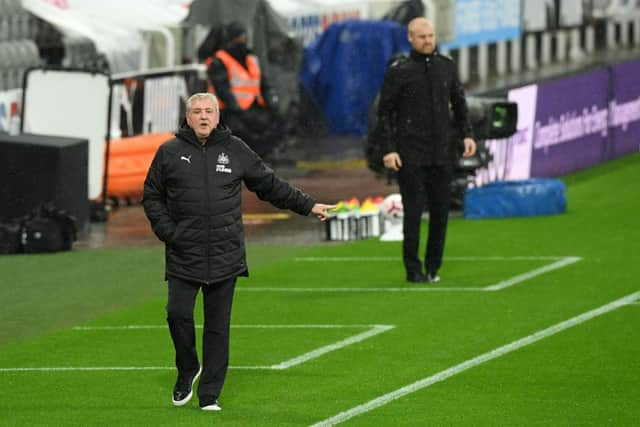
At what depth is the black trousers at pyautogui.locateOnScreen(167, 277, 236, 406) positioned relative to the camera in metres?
12.2

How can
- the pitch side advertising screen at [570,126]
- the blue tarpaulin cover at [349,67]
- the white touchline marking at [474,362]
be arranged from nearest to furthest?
the white touchline marking at [474,362]
the pitch side advertising screen at [570,126]
the blue tarpaulin cover at [349,67]

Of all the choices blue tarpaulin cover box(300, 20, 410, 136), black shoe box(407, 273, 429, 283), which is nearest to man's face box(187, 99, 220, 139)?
black shoe box(407, 273, 429, 283)

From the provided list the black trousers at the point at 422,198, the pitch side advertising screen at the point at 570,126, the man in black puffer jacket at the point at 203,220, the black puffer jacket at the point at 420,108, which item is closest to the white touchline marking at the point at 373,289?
the black trousers at the point at 422,198

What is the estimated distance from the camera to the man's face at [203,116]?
12.0 m

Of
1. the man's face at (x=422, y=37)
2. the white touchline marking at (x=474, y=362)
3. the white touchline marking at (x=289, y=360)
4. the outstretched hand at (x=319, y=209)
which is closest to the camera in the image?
the white touchline marking at (x=474, y=362)

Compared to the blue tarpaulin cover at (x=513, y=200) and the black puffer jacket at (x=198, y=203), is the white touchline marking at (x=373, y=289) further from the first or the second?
the blue tarpaulin cover at (x=513, y=200)

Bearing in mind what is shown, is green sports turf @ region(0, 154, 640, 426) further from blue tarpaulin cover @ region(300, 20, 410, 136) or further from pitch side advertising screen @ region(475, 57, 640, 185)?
blue tarpaulin cover @ region(300, 20, 410, 136)

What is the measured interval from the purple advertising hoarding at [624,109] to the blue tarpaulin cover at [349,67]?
4.83 meters

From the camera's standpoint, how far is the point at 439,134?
56.9ft

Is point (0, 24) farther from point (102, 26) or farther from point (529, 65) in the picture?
point (529, 65)

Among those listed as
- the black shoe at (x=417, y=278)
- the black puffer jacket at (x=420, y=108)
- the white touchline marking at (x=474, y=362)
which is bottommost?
the white touchline marking at (x=474, y=362)

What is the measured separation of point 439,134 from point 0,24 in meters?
13.2

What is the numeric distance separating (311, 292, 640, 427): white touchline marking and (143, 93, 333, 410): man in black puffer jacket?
2.60 ft

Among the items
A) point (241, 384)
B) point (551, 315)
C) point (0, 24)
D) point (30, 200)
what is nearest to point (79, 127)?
point (30, 200)
